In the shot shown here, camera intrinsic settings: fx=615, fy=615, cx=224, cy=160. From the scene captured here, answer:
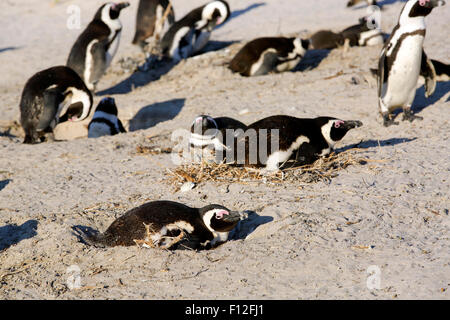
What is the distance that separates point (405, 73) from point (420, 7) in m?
0.60

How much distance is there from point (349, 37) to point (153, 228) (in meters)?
5.90

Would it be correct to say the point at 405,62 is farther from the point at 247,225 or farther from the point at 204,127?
the point at 247,225

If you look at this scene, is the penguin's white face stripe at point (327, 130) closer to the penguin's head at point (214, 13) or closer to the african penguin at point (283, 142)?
the african penguin at point (283, 142)

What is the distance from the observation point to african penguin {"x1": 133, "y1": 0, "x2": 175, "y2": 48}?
9.89 m

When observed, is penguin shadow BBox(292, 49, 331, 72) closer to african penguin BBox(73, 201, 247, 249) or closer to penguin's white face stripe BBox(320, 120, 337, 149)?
penguin's white face stripe BBox(320, 120, 337, 149)

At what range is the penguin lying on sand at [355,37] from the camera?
8469 mm

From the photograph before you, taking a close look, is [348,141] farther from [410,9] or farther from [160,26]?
[160,26]

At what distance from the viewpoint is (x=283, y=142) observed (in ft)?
14.0

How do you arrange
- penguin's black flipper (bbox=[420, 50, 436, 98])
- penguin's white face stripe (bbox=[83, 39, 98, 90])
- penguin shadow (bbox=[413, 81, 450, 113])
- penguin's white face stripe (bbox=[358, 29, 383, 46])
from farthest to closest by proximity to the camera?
penguin's white face stripe (bbox=[358, 29, 383, 46]) < penguin's white face stripe (bbox=[83, 39, 98, 90]) < penguin shadow (bbox=[413, 81, 450, 113]) < penguin's black flipper (bbox=[420, 50, 436, 98])

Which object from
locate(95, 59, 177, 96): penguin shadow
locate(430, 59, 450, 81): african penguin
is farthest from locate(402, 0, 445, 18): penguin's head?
locate(95, 59, 177, 96): penguin shadow

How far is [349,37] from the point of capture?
8.52m

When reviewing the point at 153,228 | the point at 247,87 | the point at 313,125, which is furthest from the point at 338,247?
the point at 247,87

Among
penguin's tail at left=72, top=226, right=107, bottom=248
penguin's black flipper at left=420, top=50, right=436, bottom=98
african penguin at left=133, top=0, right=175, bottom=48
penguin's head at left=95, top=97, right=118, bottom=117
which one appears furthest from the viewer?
african penguin at left=133, top=0, right=175, bottom=48

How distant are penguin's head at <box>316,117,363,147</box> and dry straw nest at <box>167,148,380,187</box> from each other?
13 centimetres
